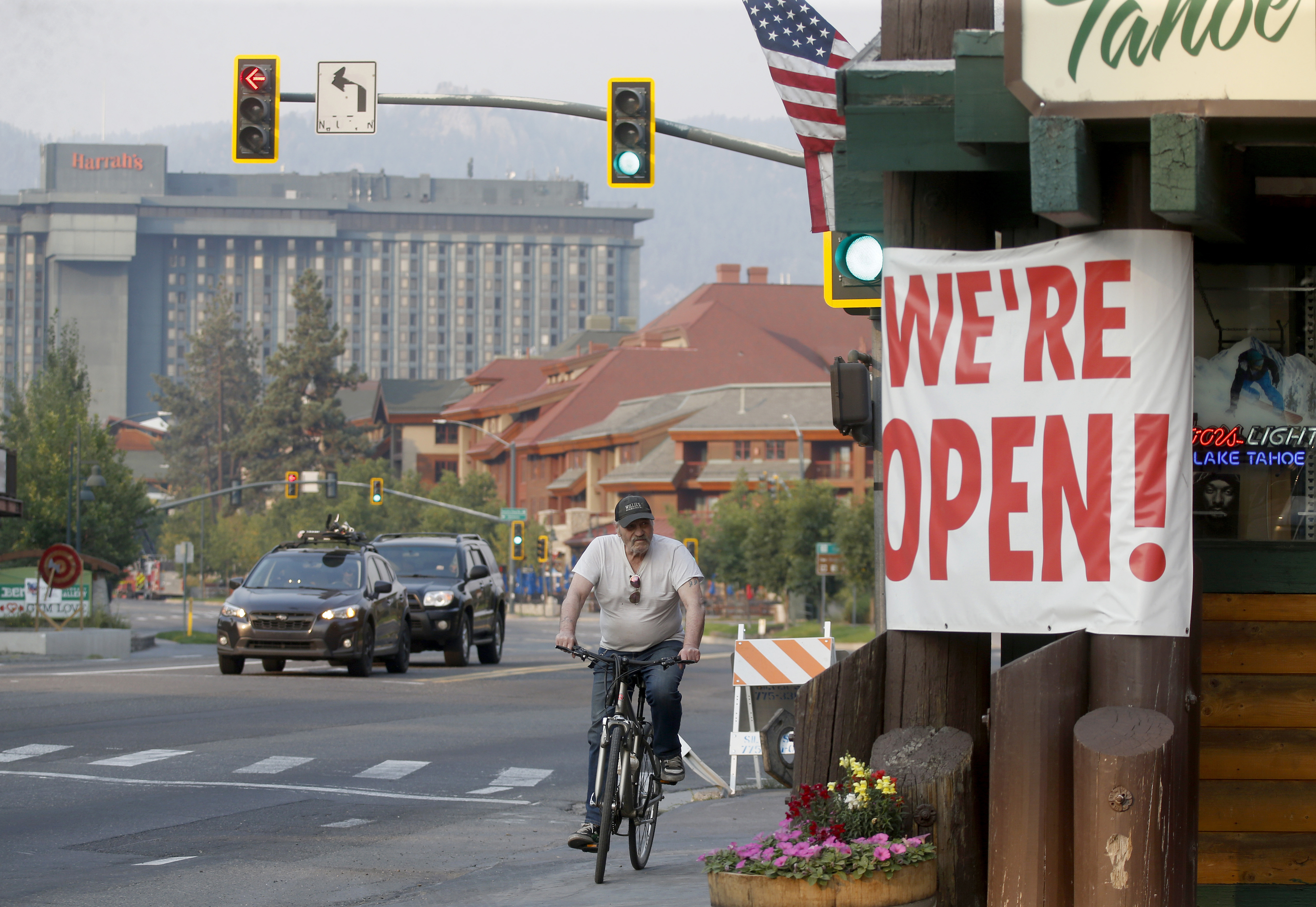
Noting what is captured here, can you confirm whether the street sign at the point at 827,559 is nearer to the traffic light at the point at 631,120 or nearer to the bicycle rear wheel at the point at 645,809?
the traffic light at the point at 631,120

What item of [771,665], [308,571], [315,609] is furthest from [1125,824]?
[308,571]

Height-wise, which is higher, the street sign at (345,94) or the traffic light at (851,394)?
the street sign at (345,94)

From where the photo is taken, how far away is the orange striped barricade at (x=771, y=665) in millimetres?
14078

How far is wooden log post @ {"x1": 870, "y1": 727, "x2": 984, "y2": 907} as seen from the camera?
6.38 metres

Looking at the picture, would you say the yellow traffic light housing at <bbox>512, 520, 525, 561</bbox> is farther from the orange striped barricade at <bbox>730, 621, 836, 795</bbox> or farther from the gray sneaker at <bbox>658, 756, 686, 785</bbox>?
the gray sneaker at <bbox>658, 756, 686, 785</bbox>

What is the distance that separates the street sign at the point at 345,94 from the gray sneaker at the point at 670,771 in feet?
32.0

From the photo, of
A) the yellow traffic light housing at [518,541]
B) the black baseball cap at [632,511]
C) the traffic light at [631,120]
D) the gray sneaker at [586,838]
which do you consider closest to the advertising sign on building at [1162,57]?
the black baseball cap at [632,511]

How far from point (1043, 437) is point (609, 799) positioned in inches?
134

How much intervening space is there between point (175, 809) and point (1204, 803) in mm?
6913

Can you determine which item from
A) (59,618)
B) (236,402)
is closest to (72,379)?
(59,618)

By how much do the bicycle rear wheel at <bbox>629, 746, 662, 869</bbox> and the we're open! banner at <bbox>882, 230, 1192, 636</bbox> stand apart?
2.80 meters

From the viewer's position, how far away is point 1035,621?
639cm

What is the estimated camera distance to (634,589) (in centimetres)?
946

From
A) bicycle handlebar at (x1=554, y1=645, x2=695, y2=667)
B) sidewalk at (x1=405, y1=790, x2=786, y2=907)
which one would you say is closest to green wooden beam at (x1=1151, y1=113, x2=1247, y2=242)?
sidewalk at (x1=405, y1=790, x2=786, y2=907)
